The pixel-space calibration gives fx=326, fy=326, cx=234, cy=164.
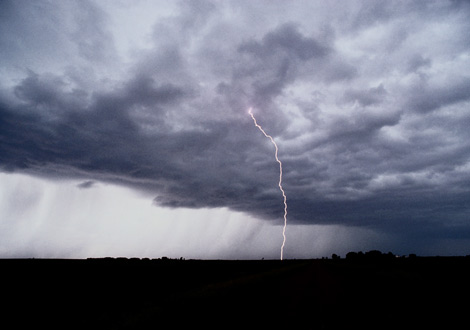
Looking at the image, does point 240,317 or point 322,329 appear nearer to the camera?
point 322,329

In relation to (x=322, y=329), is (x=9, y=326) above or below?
below

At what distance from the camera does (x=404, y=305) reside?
48.2 ft

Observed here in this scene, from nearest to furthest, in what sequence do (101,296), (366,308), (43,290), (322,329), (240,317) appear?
(322,329), (240,317), (366,308), (101,296), (43,290)

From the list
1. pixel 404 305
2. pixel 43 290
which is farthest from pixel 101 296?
pixel 404 305

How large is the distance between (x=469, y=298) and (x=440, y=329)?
33.8 ft

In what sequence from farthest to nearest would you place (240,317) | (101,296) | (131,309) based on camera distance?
(101,296) < (131,309) < (240,317)

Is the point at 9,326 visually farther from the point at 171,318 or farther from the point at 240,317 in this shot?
the point at 240,317

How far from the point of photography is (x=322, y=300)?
15.0 meters

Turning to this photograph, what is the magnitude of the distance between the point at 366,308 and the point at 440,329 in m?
3.78

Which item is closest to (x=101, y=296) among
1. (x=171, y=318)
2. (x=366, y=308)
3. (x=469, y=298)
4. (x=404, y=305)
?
(x=171, y=318)

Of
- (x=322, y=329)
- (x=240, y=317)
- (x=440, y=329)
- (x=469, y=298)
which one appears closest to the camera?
(x=322, y=329)

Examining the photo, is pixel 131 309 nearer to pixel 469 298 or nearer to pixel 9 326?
pixel 9 326

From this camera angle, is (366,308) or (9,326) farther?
(366,308)

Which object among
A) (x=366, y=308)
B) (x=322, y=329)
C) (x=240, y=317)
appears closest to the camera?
(x=322, y=329)
